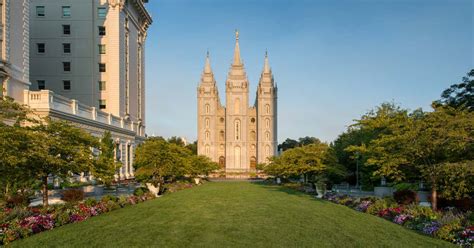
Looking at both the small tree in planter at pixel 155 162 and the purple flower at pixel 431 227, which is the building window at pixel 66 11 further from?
the purple flower at pixel 431 227

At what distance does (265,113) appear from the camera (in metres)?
106

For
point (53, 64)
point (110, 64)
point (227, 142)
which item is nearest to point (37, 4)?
point (53, 64)

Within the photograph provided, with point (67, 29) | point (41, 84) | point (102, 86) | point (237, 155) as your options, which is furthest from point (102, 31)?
point (237, 155)

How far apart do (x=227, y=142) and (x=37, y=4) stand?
61.5 m

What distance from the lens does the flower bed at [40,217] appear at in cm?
1406

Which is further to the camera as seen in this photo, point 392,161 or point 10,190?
point 10,190

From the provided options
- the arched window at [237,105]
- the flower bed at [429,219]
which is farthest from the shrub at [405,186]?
the arched window at [237,105]

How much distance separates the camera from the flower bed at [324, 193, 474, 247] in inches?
546

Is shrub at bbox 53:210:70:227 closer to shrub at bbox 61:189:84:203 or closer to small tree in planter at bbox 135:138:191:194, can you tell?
shrub at bbox 61:189:84:203

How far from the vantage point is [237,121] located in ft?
351

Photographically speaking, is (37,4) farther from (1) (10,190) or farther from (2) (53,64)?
(1) (10,190)

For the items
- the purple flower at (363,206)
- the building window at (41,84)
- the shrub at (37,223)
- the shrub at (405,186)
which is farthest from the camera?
the building window at (41,84)

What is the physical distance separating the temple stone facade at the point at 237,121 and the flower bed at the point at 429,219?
81.6m

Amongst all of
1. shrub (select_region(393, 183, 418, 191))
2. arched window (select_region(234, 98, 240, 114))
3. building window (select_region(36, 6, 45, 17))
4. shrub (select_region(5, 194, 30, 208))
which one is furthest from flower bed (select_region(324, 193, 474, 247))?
arched window (select_region(234, 98, 240, 114))
